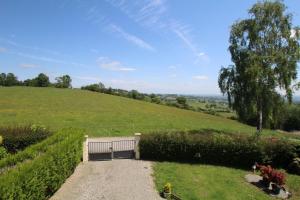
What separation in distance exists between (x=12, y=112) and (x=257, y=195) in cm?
3696

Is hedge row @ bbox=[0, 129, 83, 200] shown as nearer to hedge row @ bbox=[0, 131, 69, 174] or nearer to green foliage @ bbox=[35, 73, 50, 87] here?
hedge row @ bbox=[0, 131, 69, 174]

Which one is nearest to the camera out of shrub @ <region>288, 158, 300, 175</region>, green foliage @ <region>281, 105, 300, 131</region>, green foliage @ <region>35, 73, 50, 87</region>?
shrub @ <region>288, 158, 300, 175</region>

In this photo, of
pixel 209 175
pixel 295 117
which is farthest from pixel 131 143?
pixel 295 117

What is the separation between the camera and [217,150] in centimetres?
1942

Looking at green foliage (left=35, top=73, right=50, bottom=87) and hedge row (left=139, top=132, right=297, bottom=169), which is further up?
green foliage (left=35, top=73, right=50, bottom=87)

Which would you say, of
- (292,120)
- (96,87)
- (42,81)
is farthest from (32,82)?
(292,120)

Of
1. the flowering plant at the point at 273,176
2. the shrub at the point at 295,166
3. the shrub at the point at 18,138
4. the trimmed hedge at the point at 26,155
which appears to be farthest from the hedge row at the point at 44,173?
the shrub at the point at 295,166

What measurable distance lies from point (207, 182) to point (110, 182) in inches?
207

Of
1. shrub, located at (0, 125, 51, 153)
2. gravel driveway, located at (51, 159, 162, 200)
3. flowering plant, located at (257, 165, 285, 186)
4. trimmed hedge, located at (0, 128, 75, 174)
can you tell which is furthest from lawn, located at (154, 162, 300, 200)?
shrub, located at (0, 125, 51, 153)

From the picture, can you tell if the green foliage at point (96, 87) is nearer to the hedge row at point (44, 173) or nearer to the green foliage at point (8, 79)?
the green foliage at point (8, 79)

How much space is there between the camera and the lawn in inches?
540

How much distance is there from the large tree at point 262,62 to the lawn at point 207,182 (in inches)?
419

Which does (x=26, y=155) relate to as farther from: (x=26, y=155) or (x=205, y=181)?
(x=205, y=181)

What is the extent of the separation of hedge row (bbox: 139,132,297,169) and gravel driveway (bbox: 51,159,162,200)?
5.12ft
